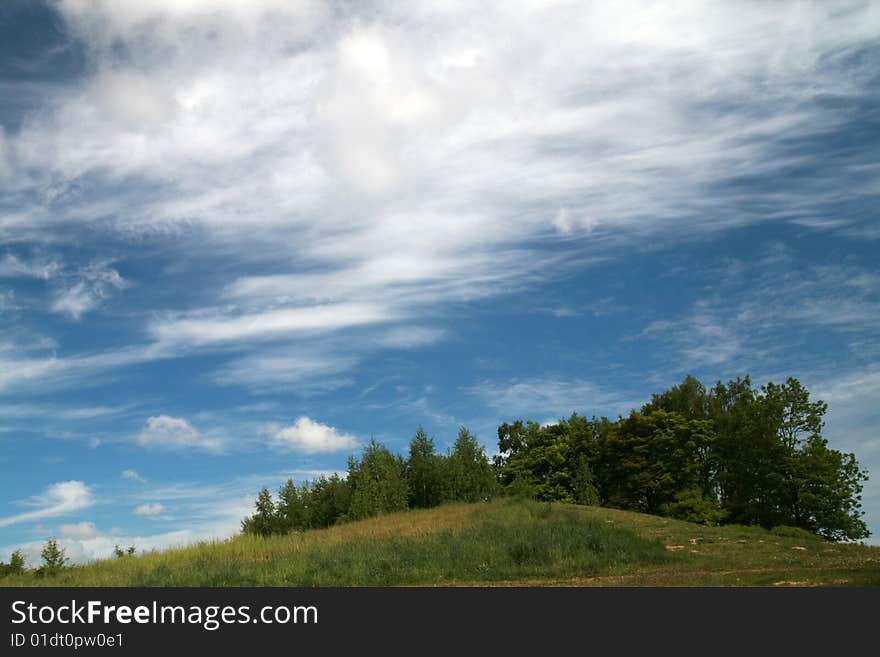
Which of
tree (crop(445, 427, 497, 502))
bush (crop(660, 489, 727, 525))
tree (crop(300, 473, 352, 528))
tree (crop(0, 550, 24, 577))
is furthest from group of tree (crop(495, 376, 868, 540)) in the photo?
tree (crop(0, 550, 24, 577))

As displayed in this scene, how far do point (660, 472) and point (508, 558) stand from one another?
2855 cm

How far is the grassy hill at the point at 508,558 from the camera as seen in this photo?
21.9 metres

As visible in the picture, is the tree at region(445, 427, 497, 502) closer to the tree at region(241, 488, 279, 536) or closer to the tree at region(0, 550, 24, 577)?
the tree at region(241, 488, 279, 536)

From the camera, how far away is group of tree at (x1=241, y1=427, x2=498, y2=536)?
40.4 metres

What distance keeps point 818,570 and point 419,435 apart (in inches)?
1040

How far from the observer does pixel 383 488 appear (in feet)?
132

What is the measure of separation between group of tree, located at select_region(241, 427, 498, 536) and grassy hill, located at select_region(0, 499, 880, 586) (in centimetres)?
692

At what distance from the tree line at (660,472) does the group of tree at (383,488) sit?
60 mm

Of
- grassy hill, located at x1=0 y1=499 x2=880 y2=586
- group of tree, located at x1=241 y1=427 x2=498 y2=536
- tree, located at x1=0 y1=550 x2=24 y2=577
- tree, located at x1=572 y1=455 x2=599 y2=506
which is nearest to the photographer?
grassy hill, located at x1=0 y1=499 x2=880 y2=586

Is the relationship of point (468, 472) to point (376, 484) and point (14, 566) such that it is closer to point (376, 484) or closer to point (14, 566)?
point (376, 484)

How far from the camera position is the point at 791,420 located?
1777 inches
